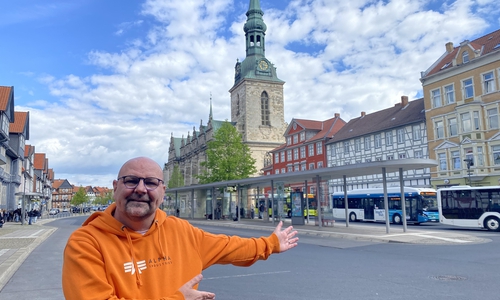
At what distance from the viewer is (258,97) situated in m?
75.3

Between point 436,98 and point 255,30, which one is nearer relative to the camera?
point 436,98

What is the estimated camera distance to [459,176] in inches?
1474

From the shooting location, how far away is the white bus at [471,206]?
23.6 meters

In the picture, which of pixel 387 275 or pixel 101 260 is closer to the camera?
pixel 101 260

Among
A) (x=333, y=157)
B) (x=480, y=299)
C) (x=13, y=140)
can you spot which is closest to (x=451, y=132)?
(x=333, y=157)

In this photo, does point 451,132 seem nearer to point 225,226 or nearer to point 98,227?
point 225,226

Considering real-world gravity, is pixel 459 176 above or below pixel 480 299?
above

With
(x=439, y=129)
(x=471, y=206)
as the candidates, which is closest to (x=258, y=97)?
(x=439, y=129)

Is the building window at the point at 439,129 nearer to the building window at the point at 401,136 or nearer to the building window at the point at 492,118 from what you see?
the building window at the point at 492,118

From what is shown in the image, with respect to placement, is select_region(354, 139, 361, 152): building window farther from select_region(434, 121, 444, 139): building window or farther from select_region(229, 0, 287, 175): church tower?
select_region(229, 0, 287, 175): church tower

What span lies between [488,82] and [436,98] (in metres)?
5.54

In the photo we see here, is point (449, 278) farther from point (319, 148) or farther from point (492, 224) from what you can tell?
point (319, 148)

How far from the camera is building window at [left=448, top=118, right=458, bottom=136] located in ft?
126

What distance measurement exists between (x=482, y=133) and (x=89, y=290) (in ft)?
131
